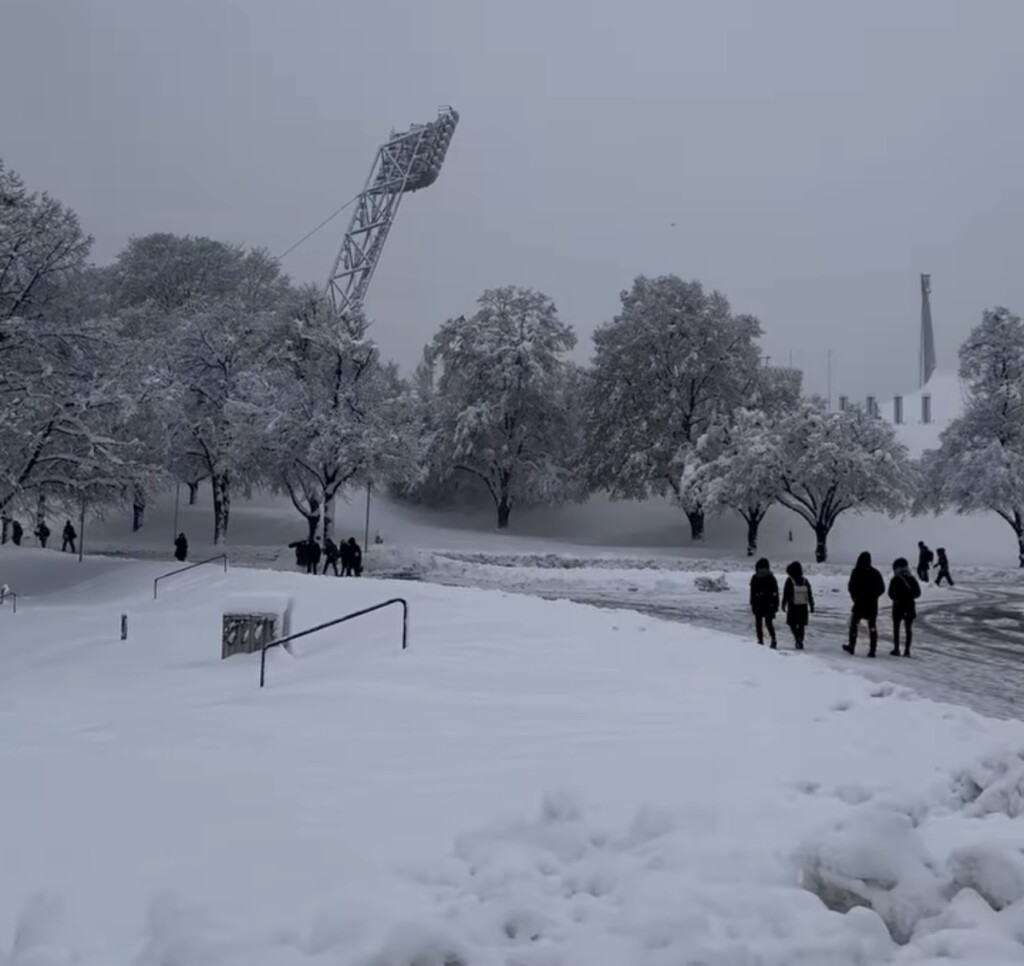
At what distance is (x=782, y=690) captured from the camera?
9.55m

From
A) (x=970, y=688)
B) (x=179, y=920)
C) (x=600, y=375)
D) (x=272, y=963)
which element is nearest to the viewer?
(x=272, y=963)

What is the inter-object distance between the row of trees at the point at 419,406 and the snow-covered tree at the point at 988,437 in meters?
0.09

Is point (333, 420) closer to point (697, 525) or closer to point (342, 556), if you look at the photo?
point (342, 556)

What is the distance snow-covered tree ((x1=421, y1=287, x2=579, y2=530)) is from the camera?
4962 centimetres

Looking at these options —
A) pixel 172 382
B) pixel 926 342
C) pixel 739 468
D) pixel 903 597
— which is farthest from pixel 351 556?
pixel 926 342

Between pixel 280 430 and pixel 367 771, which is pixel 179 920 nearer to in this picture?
pixel 367 771

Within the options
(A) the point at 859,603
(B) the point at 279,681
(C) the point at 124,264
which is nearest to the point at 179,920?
(B) the point at 279,681

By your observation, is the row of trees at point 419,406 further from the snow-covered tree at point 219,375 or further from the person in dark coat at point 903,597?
the person in dark coat at point 903,597

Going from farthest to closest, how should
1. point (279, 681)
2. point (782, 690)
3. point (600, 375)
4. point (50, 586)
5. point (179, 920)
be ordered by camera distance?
point (600, 375) → point (50, 586) → point (279, 681) → point (782, 690) → point (179, 920)

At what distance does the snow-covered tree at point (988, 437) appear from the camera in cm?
3562

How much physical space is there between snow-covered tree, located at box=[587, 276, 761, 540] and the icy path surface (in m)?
10.4

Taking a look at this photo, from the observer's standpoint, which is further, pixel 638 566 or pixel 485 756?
pixel 638 566

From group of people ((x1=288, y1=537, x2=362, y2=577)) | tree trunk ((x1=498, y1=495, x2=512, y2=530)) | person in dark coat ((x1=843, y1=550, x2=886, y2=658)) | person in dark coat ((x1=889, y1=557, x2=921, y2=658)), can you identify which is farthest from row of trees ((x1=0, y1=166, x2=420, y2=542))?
person in dark coat ((x1=889, y1=557, x2=921, y2=658))

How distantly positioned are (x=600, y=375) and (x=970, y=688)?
126ft
